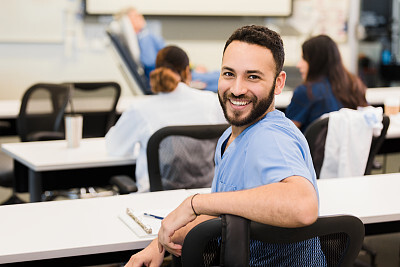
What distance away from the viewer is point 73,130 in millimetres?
3141

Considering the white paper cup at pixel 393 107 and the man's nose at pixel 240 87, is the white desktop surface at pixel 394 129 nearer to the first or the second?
the white paper cup at pixel 393 107

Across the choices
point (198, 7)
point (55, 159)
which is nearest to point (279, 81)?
point (55, 159)

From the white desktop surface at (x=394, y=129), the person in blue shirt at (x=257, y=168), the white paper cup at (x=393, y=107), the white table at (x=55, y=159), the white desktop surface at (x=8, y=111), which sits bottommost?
the white table at (x=55, y=159)

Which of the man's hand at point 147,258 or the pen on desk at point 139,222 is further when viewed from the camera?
the pen on desk at point 139,222

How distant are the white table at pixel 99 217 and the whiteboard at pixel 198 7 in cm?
498

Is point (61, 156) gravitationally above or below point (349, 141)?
below

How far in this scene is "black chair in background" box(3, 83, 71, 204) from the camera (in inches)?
152

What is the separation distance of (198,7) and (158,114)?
453cm

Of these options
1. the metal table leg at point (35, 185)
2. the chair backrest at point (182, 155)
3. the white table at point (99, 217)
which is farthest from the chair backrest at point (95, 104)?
the white table at point (99, 217)

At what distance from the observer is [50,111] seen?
159 inches

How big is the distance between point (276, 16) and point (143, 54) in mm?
2347

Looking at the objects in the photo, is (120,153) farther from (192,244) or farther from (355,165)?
(192,244)

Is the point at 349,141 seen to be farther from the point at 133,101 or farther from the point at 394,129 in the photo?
the point at 133,101

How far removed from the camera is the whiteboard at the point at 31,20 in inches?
255
